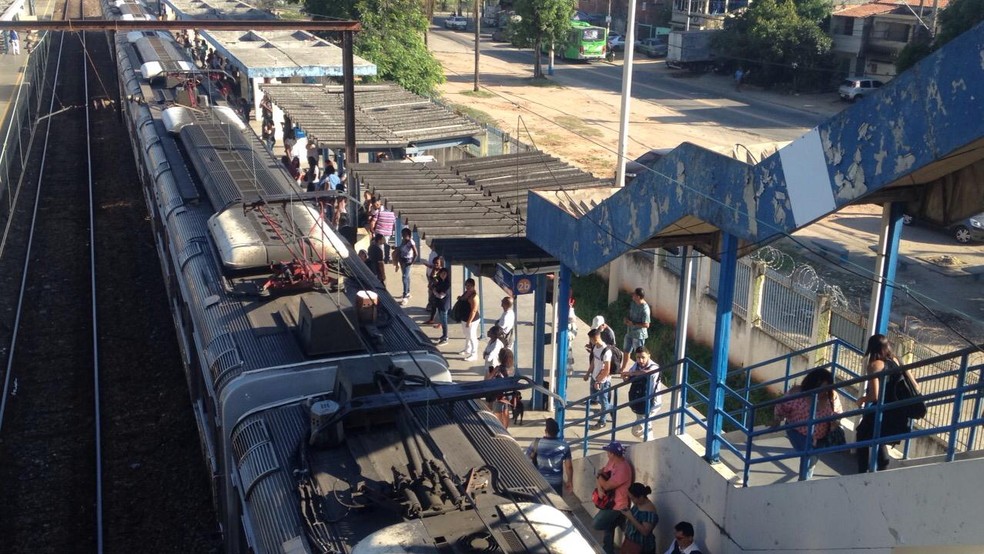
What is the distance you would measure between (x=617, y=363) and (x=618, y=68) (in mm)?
45623

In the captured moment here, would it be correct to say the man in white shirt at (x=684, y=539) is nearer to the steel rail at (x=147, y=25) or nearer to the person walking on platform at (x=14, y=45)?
the steel rail at (x=147, y=25)

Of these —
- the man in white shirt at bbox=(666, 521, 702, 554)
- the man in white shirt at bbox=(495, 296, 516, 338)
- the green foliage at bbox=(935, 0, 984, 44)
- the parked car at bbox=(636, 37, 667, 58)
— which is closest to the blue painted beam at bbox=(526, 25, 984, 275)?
the man in white shirt at bbox=(666, 521, 702, 554)

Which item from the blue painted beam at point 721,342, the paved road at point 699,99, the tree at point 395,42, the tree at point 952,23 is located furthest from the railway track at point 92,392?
the tree at point 952,23

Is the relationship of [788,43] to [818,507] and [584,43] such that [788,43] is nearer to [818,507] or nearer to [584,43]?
[584,43]

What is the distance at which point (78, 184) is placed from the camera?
83.4ft

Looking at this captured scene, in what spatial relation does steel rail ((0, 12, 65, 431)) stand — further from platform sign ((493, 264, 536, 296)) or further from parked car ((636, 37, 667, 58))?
parked car ((636, 37, 667, 58))

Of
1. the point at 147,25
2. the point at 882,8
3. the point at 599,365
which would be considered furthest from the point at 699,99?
the point at 599,365

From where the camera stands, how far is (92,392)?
14.0 meters

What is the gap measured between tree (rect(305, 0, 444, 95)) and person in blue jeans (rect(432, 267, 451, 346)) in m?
19.7

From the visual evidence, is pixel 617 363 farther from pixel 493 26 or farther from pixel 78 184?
pixel 493 26

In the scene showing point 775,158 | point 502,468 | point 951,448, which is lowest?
point 502,468

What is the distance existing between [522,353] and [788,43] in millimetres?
35851

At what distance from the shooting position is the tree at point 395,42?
34125 millimetres

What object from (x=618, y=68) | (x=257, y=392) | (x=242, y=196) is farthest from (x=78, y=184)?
(x=618, y=68)
